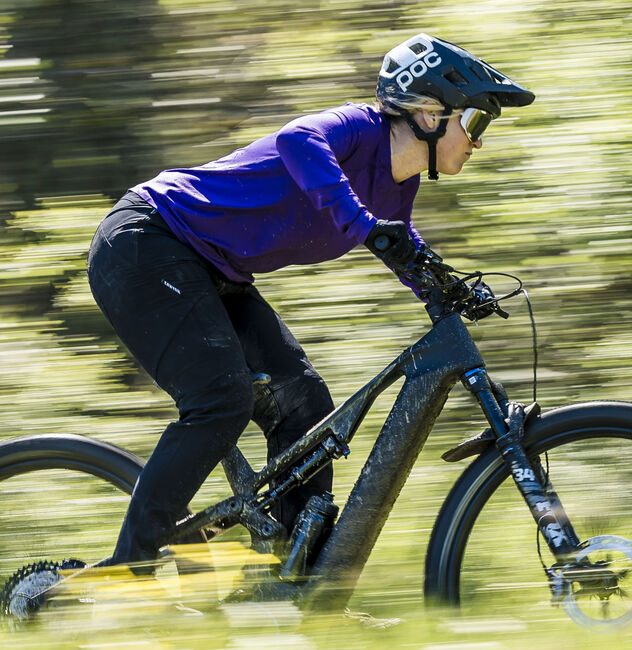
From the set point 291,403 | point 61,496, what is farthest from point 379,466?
point 61,496

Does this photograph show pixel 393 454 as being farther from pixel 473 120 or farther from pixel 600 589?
pixel 473 120

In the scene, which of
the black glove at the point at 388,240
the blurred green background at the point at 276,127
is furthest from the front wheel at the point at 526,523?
the black glove at the point at 388,240

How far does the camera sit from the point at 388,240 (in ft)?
9.73

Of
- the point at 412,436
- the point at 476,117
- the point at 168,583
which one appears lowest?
the point at 168,583

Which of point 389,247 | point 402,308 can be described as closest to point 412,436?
point 389,247

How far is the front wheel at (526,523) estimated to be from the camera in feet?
10.1

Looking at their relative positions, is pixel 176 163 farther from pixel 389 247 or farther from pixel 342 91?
pixel 389 247

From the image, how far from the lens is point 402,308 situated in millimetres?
5809

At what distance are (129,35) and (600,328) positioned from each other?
13.2 ft

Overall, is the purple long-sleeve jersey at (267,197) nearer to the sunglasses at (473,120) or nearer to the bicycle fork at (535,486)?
the sunglasses at (473,120)

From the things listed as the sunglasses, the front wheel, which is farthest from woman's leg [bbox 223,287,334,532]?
the sunglasses

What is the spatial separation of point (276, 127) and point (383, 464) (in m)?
4.02

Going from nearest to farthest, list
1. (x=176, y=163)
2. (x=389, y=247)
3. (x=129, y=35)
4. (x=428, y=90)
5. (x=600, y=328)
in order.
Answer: (x=389, y=247), (x=428, y=90), (x=600, y=328), (x=176, y=163), (x=129, y=35)

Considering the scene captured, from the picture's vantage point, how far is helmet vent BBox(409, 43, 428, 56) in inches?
129
